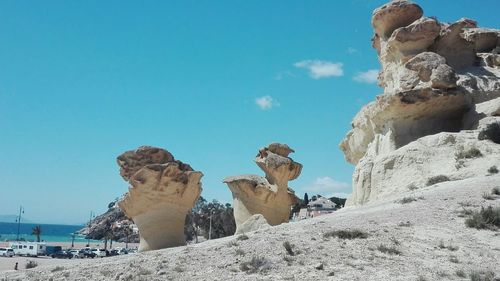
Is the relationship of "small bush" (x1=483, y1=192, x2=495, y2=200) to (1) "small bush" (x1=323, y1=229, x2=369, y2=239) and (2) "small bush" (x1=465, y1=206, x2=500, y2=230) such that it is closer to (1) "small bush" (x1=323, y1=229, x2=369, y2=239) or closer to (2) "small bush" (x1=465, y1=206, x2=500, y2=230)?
(2) "small bush" (x1=465, y1=206, x2=500, y2=230)

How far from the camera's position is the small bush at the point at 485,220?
41.6 ft

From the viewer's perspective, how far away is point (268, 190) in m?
25.6

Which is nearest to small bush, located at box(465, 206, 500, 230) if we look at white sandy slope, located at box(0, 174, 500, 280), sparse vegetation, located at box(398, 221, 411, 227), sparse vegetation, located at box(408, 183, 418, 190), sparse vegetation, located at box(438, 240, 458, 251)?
white sandy slope, located at box(0, 174, 500, 280)

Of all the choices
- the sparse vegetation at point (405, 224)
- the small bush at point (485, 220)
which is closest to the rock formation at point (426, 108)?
the small bush at point (485, 220)

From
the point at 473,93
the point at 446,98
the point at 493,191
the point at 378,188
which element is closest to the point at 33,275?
the point at 493,191

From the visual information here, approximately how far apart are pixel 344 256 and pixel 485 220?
4572 mm

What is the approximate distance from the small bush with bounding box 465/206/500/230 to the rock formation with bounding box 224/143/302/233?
1330 centimetres

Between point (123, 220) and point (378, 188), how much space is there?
66706 mm

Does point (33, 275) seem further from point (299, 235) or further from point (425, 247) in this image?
point (425, 247)

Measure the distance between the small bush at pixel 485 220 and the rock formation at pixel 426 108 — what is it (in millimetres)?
6520

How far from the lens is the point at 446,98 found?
24047mm

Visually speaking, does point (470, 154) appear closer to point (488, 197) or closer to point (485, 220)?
point (488, 197)

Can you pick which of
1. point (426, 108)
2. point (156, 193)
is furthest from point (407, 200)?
point (426, 108)

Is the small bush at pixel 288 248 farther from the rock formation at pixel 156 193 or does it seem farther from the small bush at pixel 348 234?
the rock formation at pixel 156 193
